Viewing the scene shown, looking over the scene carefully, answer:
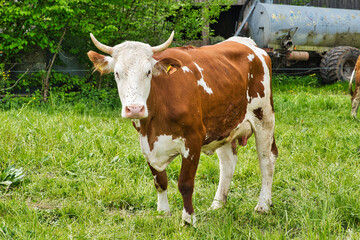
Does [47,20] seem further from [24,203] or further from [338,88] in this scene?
[338,88]

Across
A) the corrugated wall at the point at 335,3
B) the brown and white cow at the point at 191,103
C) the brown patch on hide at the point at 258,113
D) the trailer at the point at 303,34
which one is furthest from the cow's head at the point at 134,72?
the corrugated wall at the point at 335,3

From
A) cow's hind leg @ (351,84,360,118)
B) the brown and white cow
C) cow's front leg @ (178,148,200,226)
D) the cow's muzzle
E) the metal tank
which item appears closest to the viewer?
the cow's muzzle

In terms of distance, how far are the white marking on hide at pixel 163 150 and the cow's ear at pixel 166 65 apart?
1.60 feet

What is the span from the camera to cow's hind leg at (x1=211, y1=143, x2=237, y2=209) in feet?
13.3

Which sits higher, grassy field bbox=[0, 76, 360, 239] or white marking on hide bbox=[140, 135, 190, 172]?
white marking on hide bbox=[140, 135, 190, 172]

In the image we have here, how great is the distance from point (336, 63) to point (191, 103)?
10.9 meters

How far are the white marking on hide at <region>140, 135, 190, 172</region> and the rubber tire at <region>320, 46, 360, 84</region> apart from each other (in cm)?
1066

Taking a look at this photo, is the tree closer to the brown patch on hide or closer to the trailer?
the trailer

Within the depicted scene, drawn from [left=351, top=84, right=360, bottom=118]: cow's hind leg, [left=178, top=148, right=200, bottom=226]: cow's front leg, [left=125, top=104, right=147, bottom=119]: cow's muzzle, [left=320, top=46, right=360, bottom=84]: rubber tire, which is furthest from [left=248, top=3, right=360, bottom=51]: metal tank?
[left=125, top=104, right=147, bottom=119]: cow's muzzle

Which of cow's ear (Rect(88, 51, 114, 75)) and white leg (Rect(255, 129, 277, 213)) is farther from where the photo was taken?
white leg (Rect(255, 129, 277, 213))

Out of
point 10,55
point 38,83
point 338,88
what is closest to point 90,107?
point 38,83

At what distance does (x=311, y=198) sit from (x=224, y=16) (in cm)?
1419

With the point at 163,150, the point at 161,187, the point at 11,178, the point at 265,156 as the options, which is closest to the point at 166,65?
the point at 163,150

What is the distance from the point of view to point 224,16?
56.0 ft
